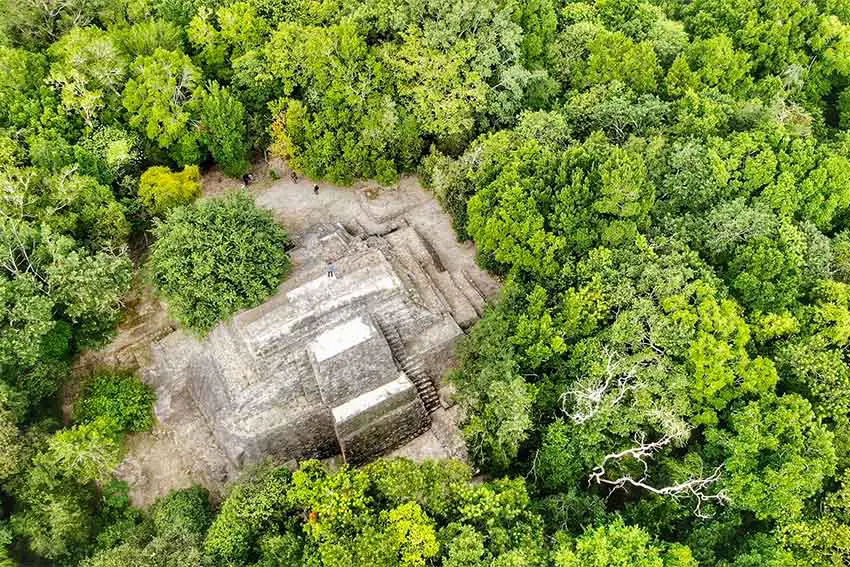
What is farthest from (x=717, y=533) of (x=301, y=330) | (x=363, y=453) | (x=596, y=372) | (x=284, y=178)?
(x=284, y=178)

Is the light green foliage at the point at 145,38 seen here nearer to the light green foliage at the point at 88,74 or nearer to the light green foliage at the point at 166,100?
the light green foliage at the point at 88,74

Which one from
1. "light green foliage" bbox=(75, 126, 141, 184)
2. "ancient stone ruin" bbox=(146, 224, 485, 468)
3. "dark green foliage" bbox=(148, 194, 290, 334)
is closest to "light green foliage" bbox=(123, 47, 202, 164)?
"light green foliage" bbox=(75, 126, 141, 184)

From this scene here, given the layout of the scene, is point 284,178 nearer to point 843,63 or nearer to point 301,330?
point 301,330

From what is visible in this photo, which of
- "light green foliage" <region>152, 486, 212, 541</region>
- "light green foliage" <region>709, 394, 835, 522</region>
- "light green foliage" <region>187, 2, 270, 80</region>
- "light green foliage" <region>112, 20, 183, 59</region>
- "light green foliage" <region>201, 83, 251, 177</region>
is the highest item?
"light green foliage" <region>112, 20, 183, 59</region>

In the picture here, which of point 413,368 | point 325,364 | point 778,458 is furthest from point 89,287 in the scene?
point 778,458

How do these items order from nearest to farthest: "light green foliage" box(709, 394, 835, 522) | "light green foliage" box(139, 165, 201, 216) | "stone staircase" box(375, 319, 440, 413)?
"light green foliage" box(709, 394, 835, 522) → "stone staircase" box(375, 319, 440, 413) → "light green foliage" box(139, 165, 201, 216)

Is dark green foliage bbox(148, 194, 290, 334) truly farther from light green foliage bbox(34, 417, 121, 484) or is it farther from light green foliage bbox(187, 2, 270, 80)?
light green foliage bbox(187, 2, 270, 80)

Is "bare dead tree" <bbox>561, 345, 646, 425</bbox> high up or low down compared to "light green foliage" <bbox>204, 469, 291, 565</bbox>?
down
